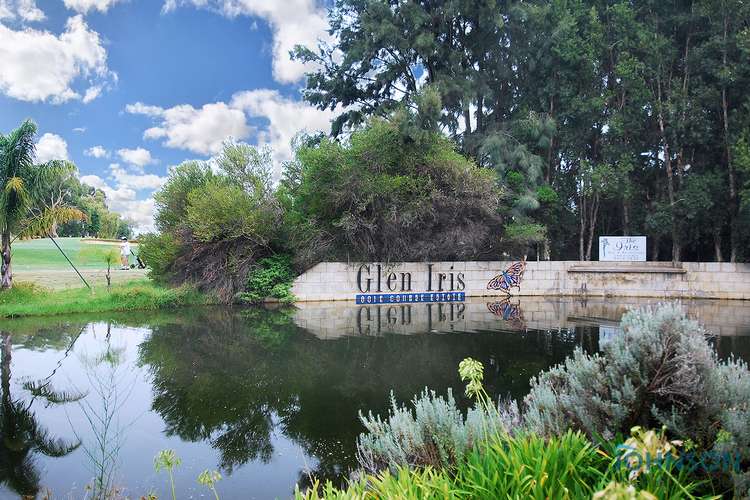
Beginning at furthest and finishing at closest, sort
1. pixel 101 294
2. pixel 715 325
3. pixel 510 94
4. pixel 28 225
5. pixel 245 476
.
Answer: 1. pixel 510 94
2. pixel 101 294
3. pixel 28 225
4. pixel 715 325
5. pixel 245 476

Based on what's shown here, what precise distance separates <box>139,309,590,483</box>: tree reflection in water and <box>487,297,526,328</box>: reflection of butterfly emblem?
2090 millimetres

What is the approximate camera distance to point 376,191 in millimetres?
16656

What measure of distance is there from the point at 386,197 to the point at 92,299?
400 inches

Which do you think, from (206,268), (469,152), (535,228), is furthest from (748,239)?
(206,268)

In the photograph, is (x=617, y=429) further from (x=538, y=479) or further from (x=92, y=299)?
(x=92, y=299)

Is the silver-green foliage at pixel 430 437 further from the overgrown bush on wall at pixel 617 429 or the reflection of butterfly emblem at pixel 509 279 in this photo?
the reflection of butterfly emblem at pixel 509 279

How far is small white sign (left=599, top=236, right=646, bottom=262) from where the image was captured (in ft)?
65.7

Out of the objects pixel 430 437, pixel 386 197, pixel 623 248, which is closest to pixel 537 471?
pixel 430 437

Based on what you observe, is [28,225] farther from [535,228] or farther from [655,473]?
[535,228]

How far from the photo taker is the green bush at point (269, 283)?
667 inches

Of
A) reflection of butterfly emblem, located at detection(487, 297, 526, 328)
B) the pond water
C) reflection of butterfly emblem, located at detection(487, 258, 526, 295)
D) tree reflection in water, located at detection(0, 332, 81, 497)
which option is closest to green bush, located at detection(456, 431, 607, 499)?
the pond water

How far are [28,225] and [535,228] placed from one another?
17.6 m

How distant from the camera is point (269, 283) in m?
17.2

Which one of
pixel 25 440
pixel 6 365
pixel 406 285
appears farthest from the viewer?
pixel 406 285
